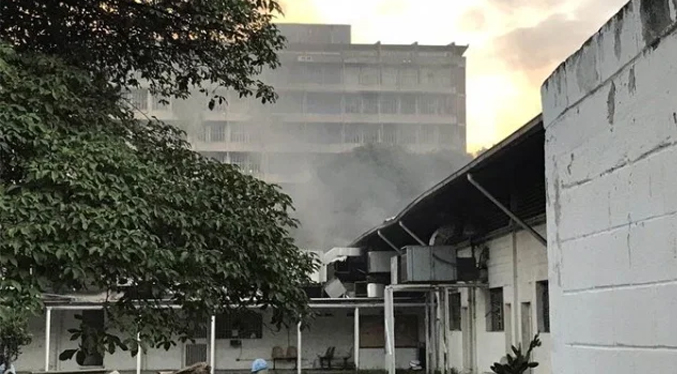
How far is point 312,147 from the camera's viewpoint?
59312mm

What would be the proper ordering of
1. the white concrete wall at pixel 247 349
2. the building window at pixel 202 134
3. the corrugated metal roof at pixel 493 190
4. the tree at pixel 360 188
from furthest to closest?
the building window at pixel 202 134 < the tree at pixel 360 188 < the white concrete wall at pixel 247 349 < the corrugated metal roof at pixel 493 190

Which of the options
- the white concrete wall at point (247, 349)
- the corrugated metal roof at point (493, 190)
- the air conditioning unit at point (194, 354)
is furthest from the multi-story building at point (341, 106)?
the corrugated metal roof at point (493, 190)

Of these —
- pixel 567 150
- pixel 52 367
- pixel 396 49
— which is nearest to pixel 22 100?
pixel 567 150

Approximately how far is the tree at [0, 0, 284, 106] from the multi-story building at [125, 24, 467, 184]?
44448mm

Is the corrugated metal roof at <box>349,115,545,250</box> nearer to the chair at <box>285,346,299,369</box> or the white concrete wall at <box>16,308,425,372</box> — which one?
the white concrete wall at <box>16,308,425,372</box>

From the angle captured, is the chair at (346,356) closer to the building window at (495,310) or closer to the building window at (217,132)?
the building window at (495,310)

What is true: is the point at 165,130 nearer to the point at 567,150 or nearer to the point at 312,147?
the point at 567,150

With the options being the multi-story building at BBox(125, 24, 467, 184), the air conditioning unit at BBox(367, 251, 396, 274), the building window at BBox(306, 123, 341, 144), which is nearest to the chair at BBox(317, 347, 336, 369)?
the air conditioning unit at BBox(367, 251, 396, 274)

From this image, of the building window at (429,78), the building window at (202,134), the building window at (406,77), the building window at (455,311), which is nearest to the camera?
the building window at (455,311)

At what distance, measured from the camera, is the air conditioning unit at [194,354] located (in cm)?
2466

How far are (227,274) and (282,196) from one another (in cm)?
160

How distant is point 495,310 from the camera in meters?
15.2

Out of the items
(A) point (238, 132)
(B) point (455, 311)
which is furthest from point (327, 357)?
(A) point (238, 132)

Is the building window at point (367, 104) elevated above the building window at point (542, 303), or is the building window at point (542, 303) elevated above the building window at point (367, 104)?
the building window at point (367, 104)
